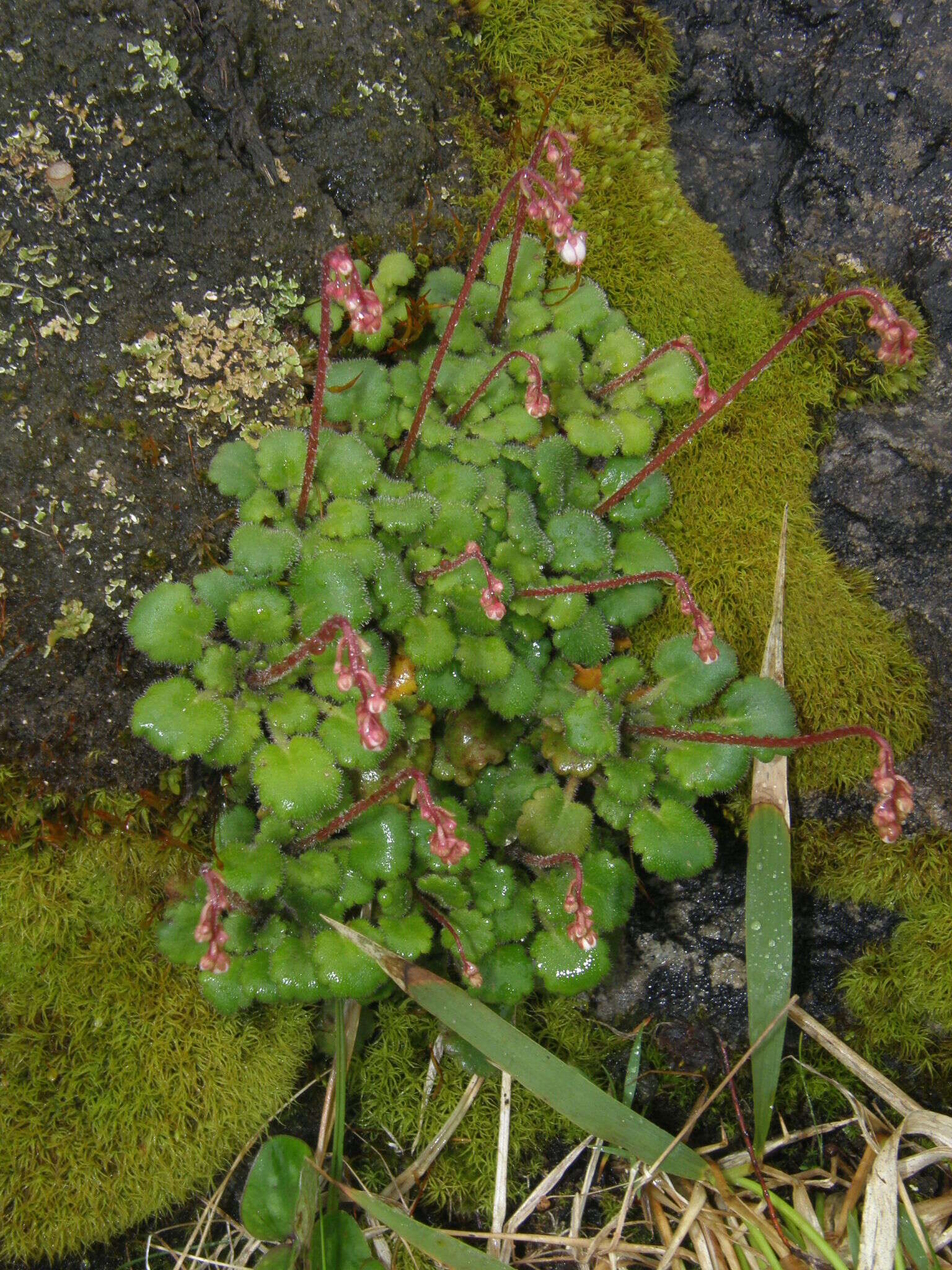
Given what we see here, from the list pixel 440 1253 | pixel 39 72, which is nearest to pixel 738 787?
pixel 440 1253

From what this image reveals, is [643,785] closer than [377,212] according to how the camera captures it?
Yes

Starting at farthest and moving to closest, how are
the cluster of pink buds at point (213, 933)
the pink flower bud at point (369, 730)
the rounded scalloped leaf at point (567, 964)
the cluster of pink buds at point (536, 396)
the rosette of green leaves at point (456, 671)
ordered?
the rounded scalloped leaf at point (567, 964) < the rosette of green leaves at point (456, 671) < the cluster of pink buds at point (536, 396) < the cluster of pink buds at point (213, 933) < the pink flower bud at point (369, 730)

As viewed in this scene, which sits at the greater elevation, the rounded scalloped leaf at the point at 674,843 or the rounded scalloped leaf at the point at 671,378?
the rounded scalloped leaf at the point at 671,378

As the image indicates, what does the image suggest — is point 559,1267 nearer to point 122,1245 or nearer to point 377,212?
point 122,1245

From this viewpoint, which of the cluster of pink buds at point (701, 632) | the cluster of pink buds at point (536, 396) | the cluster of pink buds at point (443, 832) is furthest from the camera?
the cluster of pink buds at point (536, 396)

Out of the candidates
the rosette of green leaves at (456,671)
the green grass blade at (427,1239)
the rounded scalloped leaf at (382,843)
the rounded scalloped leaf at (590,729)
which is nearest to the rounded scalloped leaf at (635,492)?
the rosette of green leaves at (456,671)

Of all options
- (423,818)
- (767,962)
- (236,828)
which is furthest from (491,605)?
(767,962)

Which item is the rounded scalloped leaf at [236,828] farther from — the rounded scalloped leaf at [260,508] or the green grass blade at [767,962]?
the green grass blade at [767,962]

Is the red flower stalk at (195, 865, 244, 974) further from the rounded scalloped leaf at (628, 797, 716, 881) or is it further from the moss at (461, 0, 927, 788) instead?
the moss at (461, 0, 927, 788)
